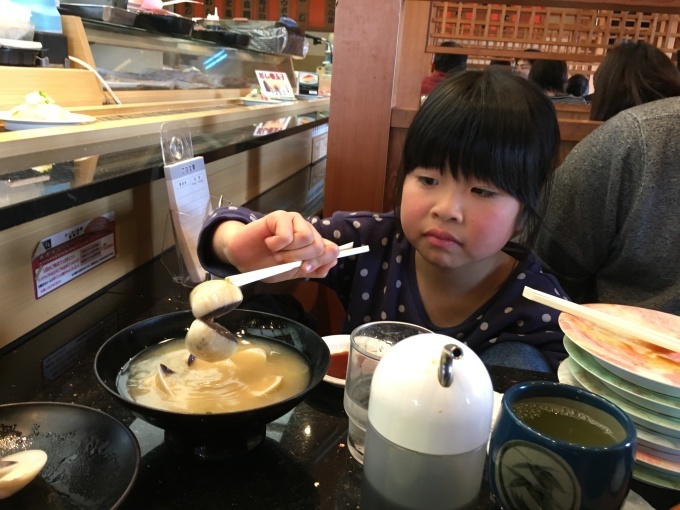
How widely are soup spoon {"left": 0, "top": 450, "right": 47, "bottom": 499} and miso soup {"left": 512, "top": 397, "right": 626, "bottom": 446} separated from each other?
571 mm

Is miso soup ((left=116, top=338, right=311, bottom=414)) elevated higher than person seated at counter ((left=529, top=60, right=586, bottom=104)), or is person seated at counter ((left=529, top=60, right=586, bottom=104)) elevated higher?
person seated at counter ((left=529, top=60, right=586, bottom=104))

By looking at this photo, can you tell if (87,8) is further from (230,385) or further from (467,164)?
(230,385)

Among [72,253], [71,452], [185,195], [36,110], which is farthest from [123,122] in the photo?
[71,452]

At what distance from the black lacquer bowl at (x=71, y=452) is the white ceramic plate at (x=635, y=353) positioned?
2.20 ft

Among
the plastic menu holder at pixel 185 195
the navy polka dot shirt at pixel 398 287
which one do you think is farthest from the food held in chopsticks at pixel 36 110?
the navy polka dot shirt at pixel 398 287

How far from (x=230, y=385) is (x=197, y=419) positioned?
0.17 meters

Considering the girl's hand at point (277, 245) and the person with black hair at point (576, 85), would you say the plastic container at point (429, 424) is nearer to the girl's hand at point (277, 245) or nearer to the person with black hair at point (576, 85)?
the girl's hand at point (277, 245)

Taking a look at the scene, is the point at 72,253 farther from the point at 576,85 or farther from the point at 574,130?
the point at 576,85

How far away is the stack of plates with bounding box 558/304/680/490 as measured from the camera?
2.45 feet

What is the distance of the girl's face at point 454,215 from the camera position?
1.25m

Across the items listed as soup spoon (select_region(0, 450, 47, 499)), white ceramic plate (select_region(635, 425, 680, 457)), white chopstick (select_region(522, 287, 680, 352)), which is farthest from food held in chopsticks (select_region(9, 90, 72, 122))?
white ceramic plate (select_region(635, 425, 680, 457))

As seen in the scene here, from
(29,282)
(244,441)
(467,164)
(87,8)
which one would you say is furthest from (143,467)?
(87,8)

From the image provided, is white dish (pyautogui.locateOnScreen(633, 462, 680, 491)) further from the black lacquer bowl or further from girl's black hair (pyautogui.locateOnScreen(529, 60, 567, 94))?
girl's black hair (pyautogui.locateOnScreen(529, 60, 567, 94))

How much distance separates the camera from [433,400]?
0.50m
